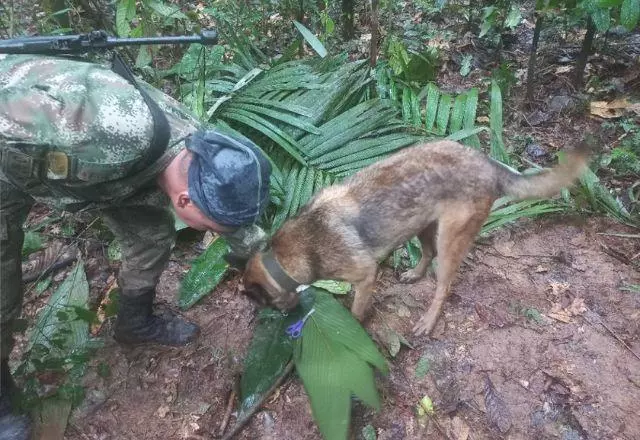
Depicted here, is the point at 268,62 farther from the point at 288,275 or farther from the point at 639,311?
the point at 639,311

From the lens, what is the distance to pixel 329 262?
3188 millimetres

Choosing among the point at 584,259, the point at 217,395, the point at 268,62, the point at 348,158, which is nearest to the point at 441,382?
the point at 217,395

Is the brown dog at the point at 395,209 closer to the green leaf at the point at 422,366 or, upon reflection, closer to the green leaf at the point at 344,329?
the green leaf at the point at 344,329

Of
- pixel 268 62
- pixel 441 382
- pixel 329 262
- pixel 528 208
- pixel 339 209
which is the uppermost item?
pixel 268 62

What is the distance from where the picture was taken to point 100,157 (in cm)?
216

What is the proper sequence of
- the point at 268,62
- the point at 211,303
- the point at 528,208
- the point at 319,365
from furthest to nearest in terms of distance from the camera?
1. the point at 268,62
2. the point at 528,208
3. the point at 211,303
4. the point at 319,365

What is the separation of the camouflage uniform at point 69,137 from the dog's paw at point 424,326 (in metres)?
2.10

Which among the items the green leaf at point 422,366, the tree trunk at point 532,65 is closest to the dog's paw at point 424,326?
the green leaf at point 422,366

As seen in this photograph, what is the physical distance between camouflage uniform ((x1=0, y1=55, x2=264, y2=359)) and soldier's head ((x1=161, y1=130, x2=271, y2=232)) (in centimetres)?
13

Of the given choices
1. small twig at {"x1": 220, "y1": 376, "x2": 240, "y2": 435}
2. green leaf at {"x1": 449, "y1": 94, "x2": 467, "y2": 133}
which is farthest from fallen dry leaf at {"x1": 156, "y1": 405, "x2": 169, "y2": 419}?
green leaf at {"x1": 449, "y1": 94, "x2": 467, "y2": 133}

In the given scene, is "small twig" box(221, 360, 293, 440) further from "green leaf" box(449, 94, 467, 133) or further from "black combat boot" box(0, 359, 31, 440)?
"green leaf" box(449, 94, 467, 133)

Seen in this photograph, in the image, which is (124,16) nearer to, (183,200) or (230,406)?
(183,200)

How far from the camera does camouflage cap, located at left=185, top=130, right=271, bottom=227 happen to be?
7.42ft

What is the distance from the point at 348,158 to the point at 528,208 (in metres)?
1.58
